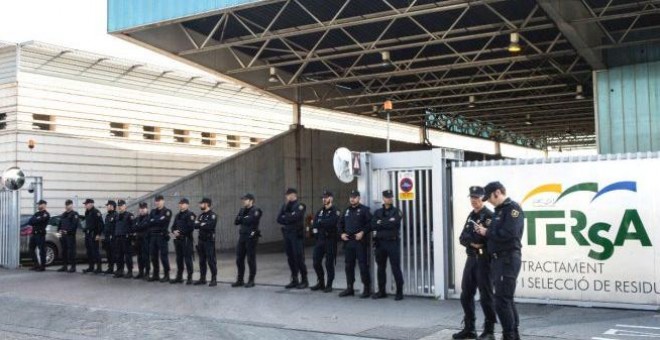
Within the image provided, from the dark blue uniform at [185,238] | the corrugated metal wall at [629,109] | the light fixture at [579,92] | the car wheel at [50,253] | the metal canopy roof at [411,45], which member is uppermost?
the metal canopy roof at [411,45]

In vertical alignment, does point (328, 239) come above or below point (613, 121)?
below

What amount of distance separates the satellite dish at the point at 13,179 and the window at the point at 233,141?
1491cm

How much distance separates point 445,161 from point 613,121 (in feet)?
28.6

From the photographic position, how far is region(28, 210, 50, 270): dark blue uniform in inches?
596

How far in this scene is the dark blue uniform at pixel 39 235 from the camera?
15141mm

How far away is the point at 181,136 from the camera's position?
92.2 feet

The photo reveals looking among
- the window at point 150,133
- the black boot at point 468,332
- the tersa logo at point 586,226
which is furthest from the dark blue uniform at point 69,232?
the window at point 150,133

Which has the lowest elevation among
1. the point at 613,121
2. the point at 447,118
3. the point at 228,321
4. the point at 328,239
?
the point at 228,321

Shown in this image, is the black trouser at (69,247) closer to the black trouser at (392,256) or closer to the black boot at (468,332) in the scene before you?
the black trouser at (392,256)

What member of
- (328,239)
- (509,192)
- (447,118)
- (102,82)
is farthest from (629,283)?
(447,118)

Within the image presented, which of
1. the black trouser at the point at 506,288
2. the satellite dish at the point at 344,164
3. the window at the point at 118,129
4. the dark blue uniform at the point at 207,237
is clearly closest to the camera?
the black trouser at the point at 506,288

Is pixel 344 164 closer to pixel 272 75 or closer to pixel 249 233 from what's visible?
pixel 249 233

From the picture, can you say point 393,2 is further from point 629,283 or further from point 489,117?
point 489,117

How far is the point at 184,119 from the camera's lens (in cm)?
2812
